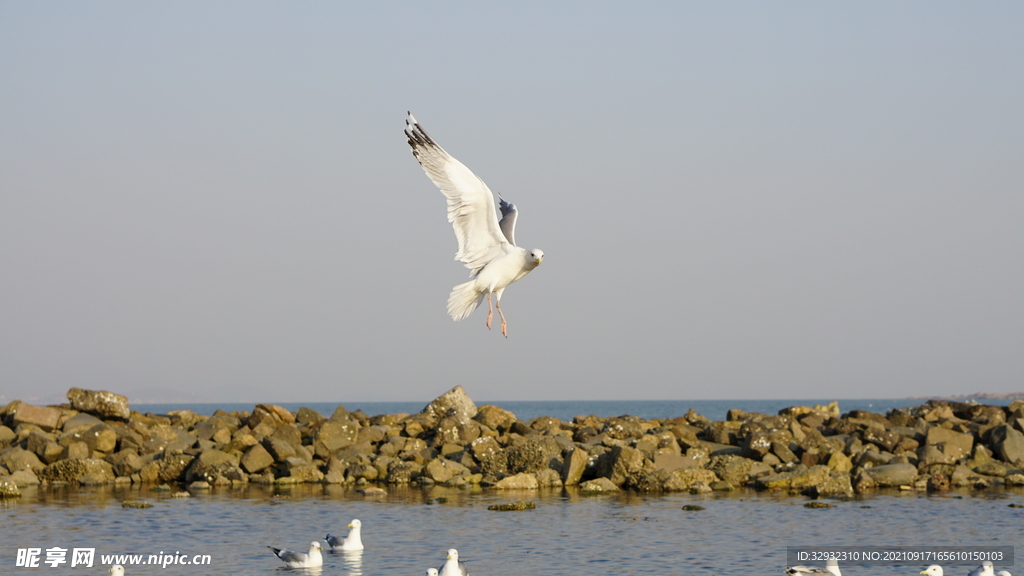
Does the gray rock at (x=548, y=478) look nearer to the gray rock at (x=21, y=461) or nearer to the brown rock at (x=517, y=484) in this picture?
the brown rock at (x=517, y=484)

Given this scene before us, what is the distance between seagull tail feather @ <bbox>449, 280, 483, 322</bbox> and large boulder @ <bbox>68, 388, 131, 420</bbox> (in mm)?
13869

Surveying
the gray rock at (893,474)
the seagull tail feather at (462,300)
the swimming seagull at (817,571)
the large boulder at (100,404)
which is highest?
the seagull tail feather at (462,300)

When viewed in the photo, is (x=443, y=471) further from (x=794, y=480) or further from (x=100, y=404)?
(x=100, y=404)

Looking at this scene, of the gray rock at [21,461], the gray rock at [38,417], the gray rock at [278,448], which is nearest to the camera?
the gray rock at [21,461]

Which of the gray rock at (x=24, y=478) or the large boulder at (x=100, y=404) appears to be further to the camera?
the large boulder at (x=100, y=404)

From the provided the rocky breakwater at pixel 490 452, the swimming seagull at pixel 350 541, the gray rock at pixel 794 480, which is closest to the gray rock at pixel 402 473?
the rocky breakwater at pixel 490 452

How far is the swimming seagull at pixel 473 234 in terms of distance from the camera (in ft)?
52.5

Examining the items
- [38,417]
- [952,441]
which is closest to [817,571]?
[952,441]

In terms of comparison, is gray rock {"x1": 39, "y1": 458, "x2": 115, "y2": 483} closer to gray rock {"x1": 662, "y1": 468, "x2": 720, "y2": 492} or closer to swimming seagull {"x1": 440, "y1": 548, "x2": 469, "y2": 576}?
gray rock {"x1": 662, "y1": 468, "x2": 720, "y2": 492}

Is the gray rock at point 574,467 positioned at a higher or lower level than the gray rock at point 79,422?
lower

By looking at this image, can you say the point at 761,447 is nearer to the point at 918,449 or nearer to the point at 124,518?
the point at 918,449

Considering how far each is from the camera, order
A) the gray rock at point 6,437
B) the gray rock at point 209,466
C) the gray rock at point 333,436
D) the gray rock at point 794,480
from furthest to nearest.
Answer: the gray rock at point 333,436 → the gray rock at point 6,437 → the gray rock at point 209,466 → the gray rock at point 794,480

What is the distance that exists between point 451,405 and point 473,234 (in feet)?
41.4

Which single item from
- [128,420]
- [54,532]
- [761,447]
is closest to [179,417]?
[128,420]
